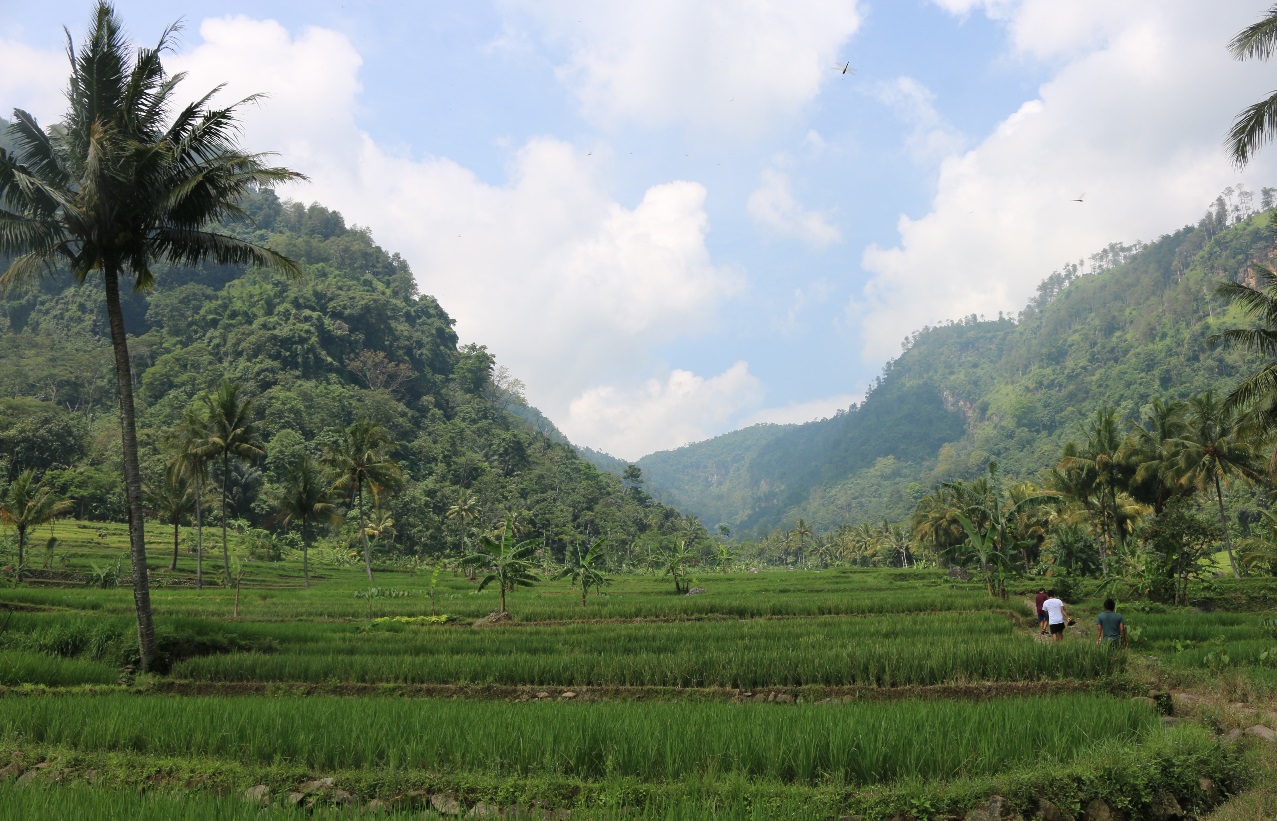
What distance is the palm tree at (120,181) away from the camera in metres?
15.0

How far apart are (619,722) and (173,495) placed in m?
43.4

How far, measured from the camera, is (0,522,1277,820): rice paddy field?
283 inches

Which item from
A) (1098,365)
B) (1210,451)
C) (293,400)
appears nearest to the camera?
(1210,451)

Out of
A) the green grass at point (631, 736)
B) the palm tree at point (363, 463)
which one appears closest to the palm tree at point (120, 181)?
the green grass at point (631, 736)

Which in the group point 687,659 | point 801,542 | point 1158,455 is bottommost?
point 801,542

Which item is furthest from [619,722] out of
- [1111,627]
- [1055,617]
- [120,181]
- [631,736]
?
[120,181]

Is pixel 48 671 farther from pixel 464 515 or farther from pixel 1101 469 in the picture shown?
pixel 464 515

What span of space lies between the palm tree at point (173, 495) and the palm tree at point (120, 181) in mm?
26878

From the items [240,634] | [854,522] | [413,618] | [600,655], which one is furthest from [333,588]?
[854,522]

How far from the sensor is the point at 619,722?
29.4 ft

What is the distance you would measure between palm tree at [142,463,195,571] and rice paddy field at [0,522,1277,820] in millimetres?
26179

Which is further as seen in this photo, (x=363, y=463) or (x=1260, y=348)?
(x=363, y=463)

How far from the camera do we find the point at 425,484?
2908 inches

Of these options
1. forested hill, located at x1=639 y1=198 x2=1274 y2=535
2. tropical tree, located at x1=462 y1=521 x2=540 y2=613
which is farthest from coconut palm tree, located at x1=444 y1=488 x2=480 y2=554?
forested hill, located at x1=639 y1=198 x2=1274 y2=535
